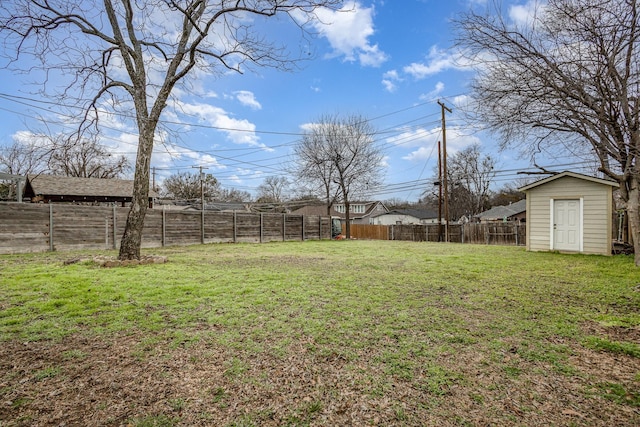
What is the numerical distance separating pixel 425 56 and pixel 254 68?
4725 millimetres

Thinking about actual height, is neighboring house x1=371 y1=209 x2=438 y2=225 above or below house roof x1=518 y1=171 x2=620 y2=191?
below

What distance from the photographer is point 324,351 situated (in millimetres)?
2531

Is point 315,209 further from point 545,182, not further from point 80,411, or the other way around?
point 80,411

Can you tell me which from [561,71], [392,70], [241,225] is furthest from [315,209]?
[561,71]

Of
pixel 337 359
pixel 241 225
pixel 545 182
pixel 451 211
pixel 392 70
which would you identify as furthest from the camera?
pixel 451 211

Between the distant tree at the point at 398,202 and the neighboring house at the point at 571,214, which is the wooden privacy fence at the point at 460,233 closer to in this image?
→ the neighboring house at the point at 571,214

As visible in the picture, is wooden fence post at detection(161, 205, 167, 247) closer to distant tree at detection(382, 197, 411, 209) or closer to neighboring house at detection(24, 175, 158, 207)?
neighboring house at detection(24, 175, 158, 207)

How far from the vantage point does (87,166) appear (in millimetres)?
27172

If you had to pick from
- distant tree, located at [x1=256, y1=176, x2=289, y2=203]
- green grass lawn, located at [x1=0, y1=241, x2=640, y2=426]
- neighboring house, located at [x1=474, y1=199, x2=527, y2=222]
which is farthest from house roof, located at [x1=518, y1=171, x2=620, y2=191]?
distant tree, located at [x1=256, y1=176, x2=289, y2=203]

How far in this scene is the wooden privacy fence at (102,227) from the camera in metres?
8.34

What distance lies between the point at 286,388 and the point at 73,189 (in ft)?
74.0

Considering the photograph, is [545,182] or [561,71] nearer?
[561,71]

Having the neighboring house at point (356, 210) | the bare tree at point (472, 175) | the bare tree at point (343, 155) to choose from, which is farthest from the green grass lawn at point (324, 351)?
the neighboring house at point (356, 210)

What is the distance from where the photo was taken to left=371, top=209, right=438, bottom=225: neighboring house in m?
39.1
